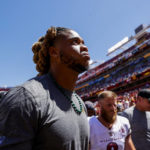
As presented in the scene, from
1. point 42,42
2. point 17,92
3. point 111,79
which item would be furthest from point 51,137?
point 111,79

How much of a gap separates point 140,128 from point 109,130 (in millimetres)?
969

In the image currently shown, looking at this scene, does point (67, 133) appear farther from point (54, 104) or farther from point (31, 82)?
Result: point (31, 82)

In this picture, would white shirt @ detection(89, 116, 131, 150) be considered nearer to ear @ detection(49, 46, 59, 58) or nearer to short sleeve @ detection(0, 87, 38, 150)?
ear @ detection(49, 46, 59, 58)

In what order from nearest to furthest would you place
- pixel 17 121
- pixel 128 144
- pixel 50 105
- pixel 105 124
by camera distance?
pixel 17 121 < pixel 50 105 < pixel 128 144 < pixel 105 124

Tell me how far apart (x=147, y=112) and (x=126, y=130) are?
1.13 meters

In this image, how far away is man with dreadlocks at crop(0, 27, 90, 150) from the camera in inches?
31.2

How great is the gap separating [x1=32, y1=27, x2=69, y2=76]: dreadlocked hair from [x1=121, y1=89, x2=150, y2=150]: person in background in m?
→ 2.25

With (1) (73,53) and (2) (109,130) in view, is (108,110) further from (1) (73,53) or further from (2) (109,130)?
(1) (73,53)

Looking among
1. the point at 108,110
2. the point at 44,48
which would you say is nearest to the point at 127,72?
the point at 108,110

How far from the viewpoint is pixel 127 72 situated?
33.1 metres

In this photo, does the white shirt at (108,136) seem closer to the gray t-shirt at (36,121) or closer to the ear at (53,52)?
the gray t-shirt at (36,121)

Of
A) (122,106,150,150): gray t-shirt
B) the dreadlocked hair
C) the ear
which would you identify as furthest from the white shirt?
the ear

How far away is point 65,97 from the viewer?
115 centimetres

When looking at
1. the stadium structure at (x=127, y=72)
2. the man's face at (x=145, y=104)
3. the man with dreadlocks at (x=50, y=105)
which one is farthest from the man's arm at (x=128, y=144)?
the stadium structure at (x=127, y=72)
